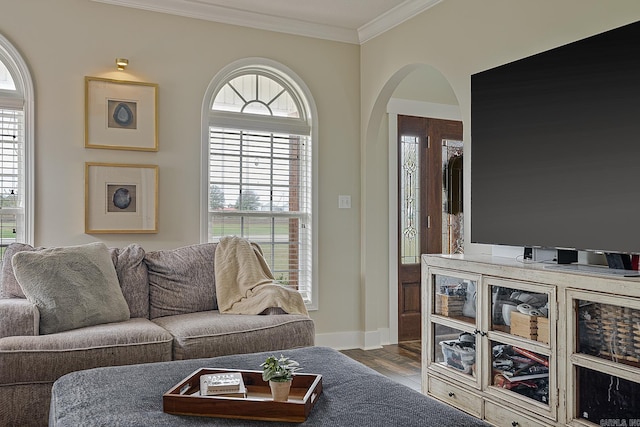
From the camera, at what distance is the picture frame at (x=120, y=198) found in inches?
147

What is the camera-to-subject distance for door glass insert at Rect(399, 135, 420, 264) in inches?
193

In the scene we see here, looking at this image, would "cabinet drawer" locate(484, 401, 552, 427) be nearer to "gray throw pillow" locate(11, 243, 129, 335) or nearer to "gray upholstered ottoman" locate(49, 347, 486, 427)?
"gray upholstered ottoman" locate(49, 347, 486, 427)

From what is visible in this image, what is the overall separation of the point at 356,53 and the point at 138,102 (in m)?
1.94

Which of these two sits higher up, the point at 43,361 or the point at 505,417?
the point at 43,361

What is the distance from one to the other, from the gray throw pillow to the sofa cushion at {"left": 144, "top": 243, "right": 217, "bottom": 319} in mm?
273

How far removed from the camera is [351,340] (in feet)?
15.2

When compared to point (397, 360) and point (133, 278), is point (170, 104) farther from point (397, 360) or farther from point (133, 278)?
point (397, 360)

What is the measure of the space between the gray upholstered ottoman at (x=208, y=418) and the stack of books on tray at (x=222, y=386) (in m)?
0.12

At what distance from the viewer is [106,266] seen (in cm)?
315

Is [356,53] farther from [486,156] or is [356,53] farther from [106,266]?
[106,266]

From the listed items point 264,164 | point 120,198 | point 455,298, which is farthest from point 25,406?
point 264,164

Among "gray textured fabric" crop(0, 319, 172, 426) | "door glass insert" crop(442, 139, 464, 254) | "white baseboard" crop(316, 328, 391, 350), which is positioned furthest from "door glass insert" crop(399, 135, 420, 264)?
"gray textured fabric" crop(0, 319, 172, 426)

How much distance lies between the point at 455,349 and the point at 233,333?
4.09 ft

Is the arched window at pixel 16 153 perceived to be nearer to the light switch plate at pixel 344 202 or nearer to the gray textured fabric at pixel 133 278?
the gray textured fabric at pixel 133 278
